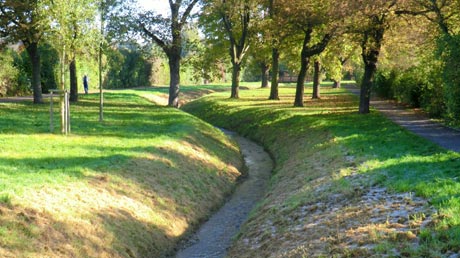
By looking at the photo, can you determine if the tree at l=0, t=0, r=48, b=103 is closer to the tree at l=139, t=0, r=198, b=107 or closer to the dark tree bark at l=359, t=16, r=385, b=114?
the tree at l=139, t=0, r=198, b=107

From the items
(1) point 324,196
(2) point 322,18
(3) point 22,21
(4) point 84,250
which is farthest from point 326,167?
(3) point 22,21

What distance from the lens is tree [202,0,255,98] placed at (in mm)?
38188

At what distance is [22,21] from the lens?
28328 mm

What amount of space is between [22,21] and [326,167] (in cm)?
2191

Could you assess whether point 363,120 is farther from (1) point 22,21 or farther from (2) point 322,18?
(1) point 22,21

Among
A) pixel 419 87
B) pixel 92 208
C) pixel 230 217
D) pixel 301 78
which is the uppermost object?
pixel 301 78

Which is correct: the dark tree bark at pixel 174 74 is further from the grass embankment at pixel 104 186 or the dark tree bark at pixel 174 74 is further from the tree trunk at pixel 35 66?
the grass embankment at pixel 104 186

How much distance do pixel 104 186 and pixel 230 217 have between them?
4085mm

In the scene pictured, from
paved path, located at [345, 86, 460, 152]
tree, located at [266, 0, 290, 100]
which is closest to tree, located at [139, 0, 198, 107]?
tree, located at [266, 0, 290, 100]

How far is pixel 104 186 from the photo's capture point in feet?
39.8

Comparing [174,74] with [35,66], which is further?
→ [174,74]

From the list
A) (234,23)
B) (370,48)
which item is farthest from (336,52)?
(234,23)

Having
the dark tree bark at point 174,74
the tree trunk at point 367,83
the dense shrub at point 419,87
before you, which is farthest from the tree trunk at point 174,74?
the dense shrub at point 419,87

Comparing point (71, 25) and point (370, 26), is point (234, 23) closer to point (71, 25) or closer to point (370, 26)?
point (370, 26)
